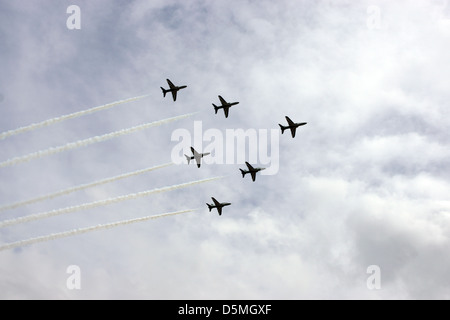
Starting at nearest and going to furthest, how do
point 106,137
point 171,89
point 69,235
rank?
point 69,235 < point 106,137 < point 171,89

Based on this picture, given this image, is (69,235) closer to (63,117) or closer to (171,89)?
(63,117)

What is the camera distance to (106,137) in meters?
135

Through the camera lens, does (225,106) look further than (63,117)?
Yes
